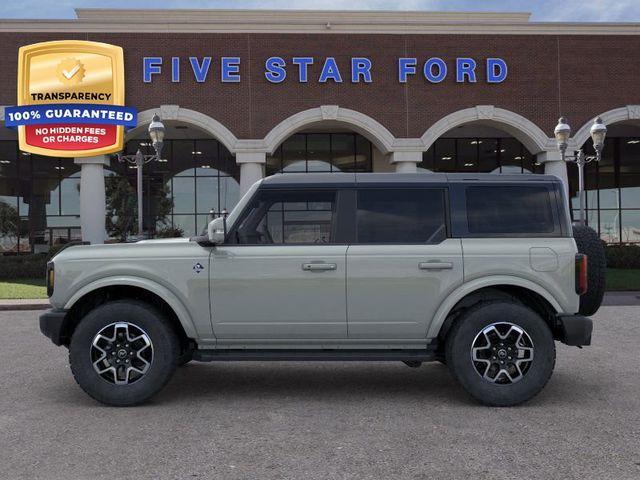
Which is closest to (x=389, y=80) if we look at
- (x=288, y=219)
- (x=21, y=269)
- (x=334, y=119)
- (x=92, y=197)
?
(x=334, y=119)

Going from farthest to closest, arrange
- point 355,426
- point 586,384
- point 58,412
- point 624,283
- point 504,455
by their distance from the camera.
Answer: point 624,283 → point 586,384 → point 58,412 → point 355,426 → point 504,455

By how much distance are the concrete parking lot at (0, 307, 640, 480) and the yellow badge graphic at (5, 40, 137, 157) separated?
16.9m

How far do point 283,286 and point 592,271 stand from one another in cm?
294

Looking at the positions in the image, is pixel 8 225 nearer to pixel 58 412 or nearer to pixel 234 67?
pixel 234 67

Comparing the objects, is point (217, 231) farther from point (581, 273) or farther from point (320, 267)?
point (581, 273)

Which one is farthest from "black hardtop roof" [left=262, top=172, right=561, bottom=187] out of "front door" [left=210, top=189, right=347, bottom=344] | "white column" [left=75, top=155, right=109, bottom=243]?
"white column" [left=75, top=155, right=109, bottom=243]

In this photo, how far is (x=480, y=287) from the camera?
5.39 meters

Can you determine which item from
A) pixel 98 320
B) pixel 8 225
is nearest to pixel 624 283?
pixel 98 320

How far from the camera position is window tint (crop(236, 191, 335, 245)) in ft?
18.1

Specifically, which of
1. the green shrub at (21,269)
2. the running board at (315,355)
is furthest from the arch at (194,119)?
the running board at (315,355)

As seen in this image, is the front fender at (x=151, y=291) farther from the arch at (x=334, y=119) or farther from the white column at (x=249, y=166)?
the arch at (x=334, y=119)

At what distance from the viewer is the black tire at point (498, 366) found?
17.3 ft

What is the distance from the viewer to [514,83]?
77.5 ft

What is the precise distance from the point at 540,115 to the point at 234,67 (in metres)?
12.3
